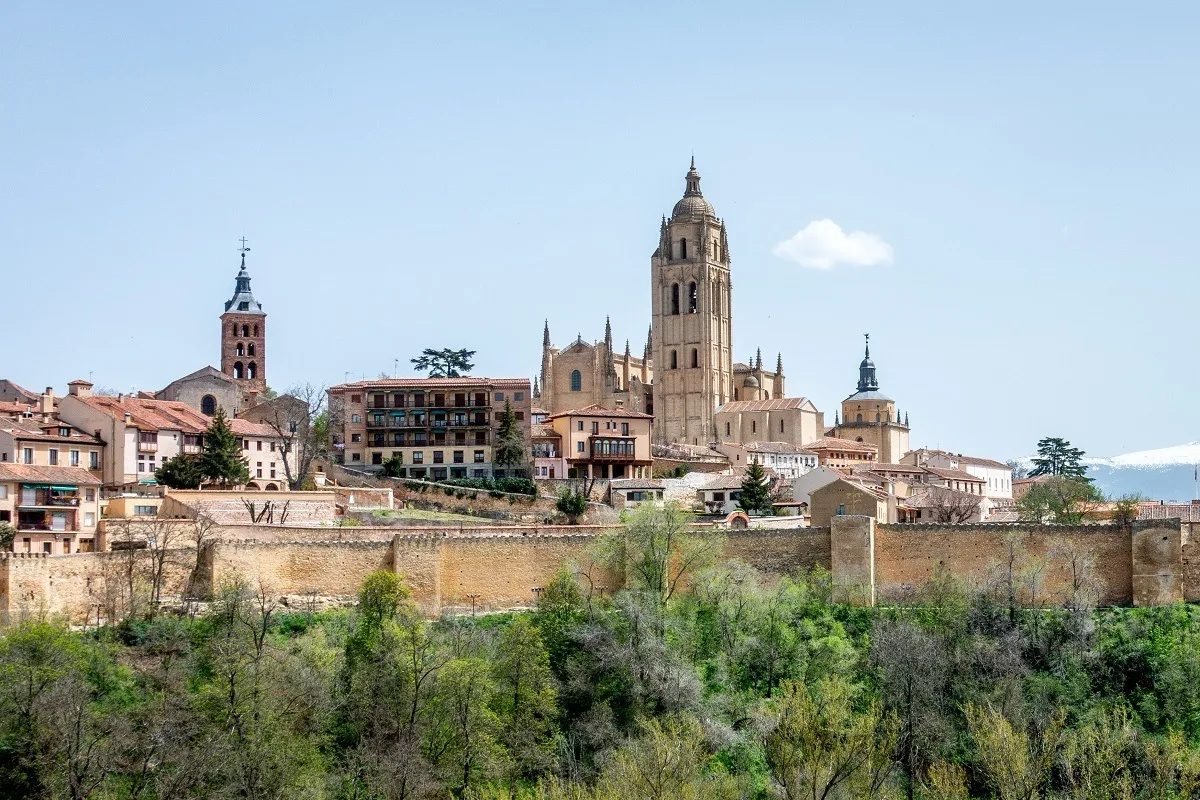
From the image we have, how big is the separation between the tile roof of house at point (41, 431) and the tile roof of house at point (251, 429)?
7.00m

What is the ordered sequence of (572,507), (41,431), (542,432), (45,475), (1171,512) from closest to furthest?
1. (45,475)
2. (41,431)
3. (1171,512)
4. (572,507)
5. (542,432)

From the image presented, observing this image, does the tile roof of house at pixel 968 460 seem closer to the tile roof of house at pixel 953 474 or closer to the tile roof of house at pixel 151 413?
the tile roof of house at pixel 953 474

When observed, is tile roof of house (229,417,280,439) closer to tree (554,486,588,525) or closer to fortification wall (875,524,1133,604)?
tree (554,486,588,525)

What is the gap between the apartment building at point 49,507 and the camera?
160 feet

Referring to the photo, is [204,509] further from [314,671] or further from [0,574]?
[314,671]

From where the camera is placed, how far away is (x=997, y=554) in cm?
4781

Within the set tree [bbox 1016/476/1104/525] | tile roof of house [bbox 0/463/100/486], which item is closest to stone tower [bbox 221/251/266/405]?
tile roof of house [bbox 0/463/100/486]

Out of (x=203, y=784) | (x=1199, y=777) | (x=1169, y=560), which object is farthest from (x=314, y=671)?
(x=1169, y=560)

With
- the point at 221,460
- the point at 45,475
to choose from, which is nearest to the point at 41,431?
the point at 45,475

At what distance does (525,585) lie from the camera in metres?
48.2

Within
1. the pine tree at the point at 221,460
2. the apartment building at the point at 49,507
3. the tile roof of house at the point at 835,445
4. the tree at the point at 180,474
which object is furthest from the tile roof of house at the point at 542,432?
the apartment building at the point at 49,507

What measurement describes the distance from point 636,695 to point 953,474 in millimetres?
53349

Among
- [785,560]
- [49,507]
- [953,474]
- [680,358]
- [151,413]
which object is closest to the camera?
[785,560]

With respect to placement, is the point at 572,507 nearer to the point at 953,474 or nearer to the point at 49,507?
the point at 49,507
